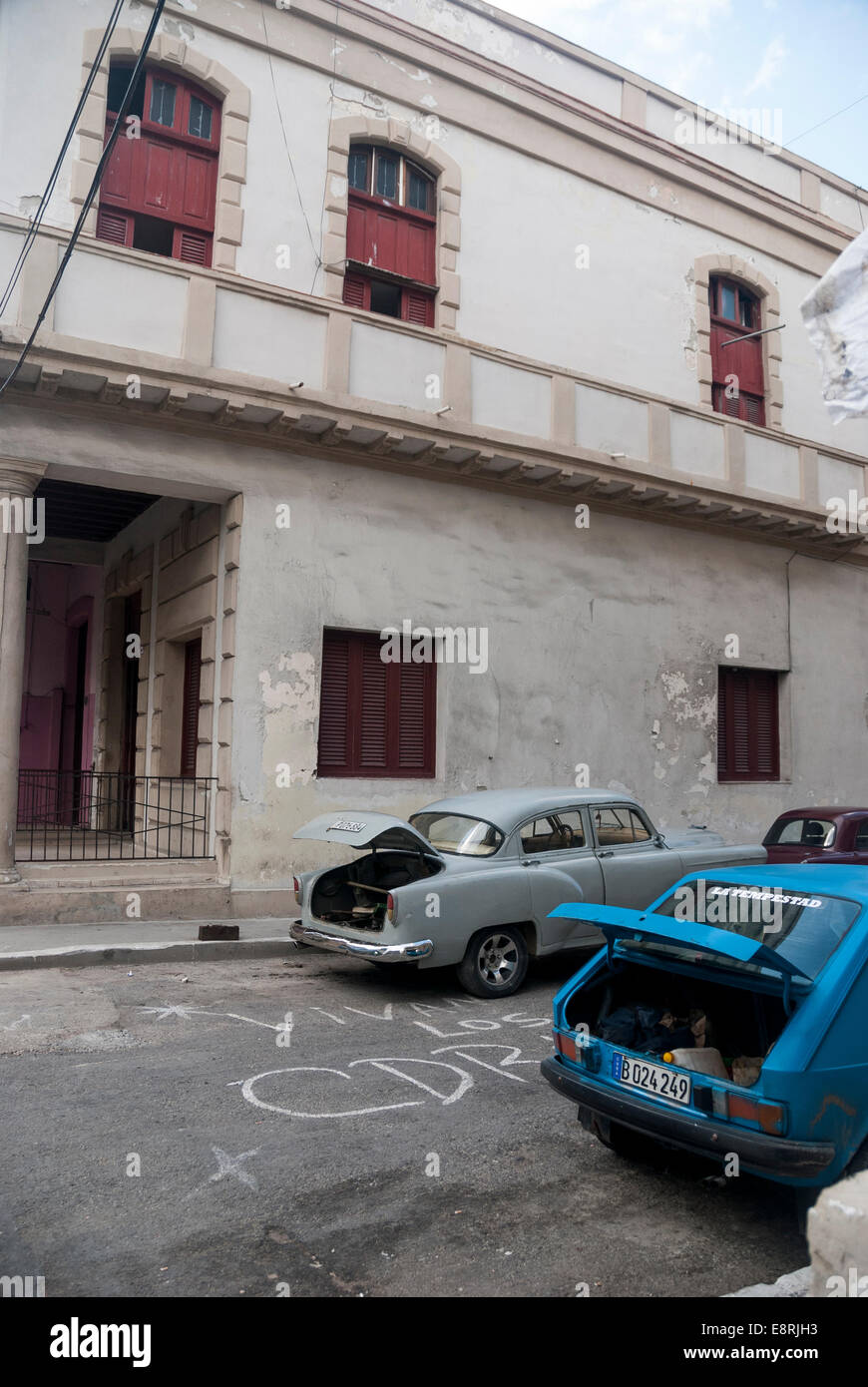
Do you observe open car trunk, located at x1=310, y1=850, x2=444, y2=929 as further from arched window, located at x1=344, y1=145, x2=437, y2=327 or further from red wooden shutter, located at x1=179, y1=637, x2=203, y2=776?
arched window, located at x1=344, y1=145, x2=437, y2=327

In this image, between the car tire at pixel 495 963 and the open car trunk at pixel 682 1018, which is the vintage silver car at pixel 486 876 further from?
the open car trunk at pixel 682 1018

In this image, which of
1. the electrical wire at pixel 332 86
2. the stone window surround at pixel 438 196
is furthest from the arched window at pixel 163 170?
the stone window surround at pixel 438 196

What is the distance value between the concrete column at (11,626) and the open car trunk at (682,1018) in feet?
23.0

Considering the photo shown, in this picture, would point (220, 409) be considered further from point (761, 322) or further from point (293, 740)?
point (761, 322)

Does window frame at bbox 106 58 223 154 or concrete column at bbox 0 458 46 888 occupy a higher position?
window frame at bbox 106 58 223 154

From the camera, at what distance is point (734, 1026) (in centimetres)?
442

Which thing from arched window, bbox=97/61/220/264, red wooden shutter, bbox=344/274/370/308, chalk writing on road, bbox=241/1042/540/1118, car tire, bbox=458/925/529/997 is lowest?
chalk writing on road, bbox=241/1042/540/1118

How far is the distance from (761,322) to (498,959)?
13.0 m

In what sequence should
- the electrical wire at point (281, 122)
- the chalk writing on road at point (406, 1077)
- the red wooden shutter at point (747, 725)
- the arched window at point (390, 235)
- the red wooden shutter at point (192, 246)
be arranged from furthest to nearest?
the red wooden shutter at point (747, 725)
the arched window at point (390, 235)
the electrical wire at point (281, 122)
the red wooden shutter at point (192, 246)
the chalk writing on road at point (406, 1077)

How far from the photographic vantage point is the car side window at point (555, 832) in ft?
27.1

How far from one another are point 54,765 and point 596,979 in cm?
1705

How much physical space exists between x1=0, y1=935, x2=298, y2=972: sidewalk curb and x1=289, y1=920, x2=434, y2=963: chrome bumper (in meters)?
1.47

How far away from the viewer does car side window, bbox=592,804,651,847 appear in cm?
873

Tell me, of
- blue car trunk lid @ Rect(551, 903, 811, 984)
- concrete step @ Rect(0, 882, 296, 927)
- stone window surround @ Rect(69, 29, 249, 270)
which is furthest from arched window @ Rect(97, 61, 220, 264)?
blue car trunk lid @ Rect(551, 903, 811, 984)
